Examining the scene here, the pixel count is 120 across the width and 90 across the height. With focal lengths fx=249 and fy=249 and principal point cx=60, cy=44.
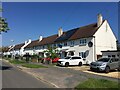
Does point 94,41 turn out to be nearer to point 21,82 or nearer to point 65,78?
point 65,78

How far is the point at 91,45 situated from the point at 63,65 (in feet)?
23.6

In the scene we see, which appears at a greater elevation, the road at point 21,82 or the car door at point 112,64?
the car door at point 112,64

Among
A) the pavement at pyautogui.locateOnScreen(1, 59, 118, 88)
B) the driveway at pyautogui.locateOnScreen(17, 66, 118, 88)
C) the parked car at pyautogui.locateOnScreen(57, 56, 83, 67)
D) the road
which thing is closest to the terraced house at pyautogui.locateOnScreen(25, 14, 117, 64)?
the parked car at pyautogui.locateOnScreen(57, 56, 83, 67)

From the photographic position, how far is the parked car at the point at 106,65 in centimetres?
2780

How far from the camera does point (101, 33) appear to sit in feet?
145

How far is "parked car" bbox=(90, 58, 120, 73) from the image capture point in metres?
27.8

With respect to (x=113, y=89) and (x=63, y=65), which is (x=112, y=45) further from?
(x=113, y=89)

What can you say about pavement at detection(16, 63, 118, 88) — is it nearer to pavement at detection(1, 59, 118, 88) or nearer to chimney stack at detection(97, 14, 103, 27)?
pavement at detection(1, 59, 118, 88)

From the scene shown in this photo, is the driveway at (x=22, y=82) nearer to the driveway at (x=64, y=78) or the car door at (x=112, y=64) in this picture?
the driveway at (x=64, y=78)

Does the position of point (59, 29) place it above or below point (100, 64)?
above

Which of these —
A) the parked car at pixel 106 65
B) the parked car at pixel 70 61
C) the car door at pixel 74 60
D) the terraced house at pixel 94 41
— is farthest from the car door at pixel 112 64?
the terraced house at pixel 94 41

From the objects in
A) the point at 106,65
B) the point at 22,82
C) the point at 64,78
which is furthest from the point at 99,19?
the point at 22,82

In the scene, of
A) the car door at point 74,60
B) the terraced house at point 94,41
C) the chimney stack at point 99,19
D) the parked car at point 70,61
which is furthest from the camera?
the chimney stack at point 99,19

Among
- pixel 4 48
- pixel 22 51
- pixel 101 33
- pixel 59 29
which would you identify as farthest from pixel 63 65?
pixel 4 48
